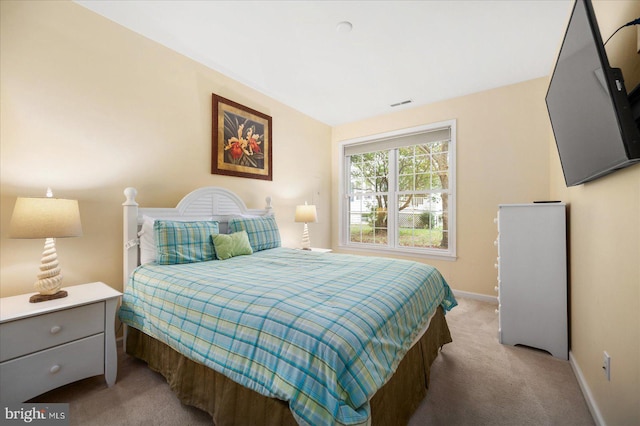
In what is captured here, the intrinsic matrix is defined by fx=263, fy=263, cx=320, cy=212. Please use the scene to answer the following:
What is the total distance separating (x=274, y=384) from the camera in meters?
1.06

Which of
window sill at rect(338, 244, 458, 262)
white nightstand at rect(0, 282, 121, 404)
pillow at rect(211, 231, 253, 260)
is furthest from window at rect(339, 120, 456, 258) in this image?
white nightstand at rect(0, 282, 121, 404)

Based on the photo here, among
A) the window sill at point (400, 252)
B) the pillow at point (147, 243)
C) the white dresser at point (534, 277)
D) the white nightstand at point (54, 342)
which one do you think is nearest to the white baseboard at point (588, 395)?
the white dresser at point (534, 277)

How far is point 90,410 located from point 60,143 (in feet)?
6.06

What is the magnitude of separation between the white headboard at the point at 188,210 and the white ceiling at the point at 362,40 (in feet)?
4.75

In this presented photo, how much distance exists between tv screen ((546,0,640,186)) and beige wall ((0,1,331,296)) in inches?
118

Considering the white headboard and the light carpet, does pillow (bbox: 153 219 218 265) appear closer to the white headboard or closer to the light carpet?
the white headboard

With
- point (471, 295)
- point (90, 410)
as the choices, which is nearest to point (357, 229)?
point (471, 295)

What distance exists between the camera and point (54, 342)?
1538 millimetres

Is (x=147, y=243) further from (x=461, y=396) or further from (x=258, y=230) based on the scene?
(x=461, y=396)

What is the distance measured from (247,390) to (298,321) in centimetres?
44

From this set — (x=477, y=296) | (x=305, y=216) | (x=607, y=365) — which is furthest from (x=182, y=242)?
(x=477, y=296)

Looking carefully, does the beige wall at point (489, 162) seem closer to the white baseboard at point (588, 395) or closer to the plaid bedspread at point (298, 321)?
the white baseboard at point (588, 395)

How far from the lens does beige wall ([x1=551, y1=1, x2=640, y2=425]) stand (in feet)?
3.50

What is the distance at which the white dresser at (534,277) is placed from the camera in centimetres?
211
